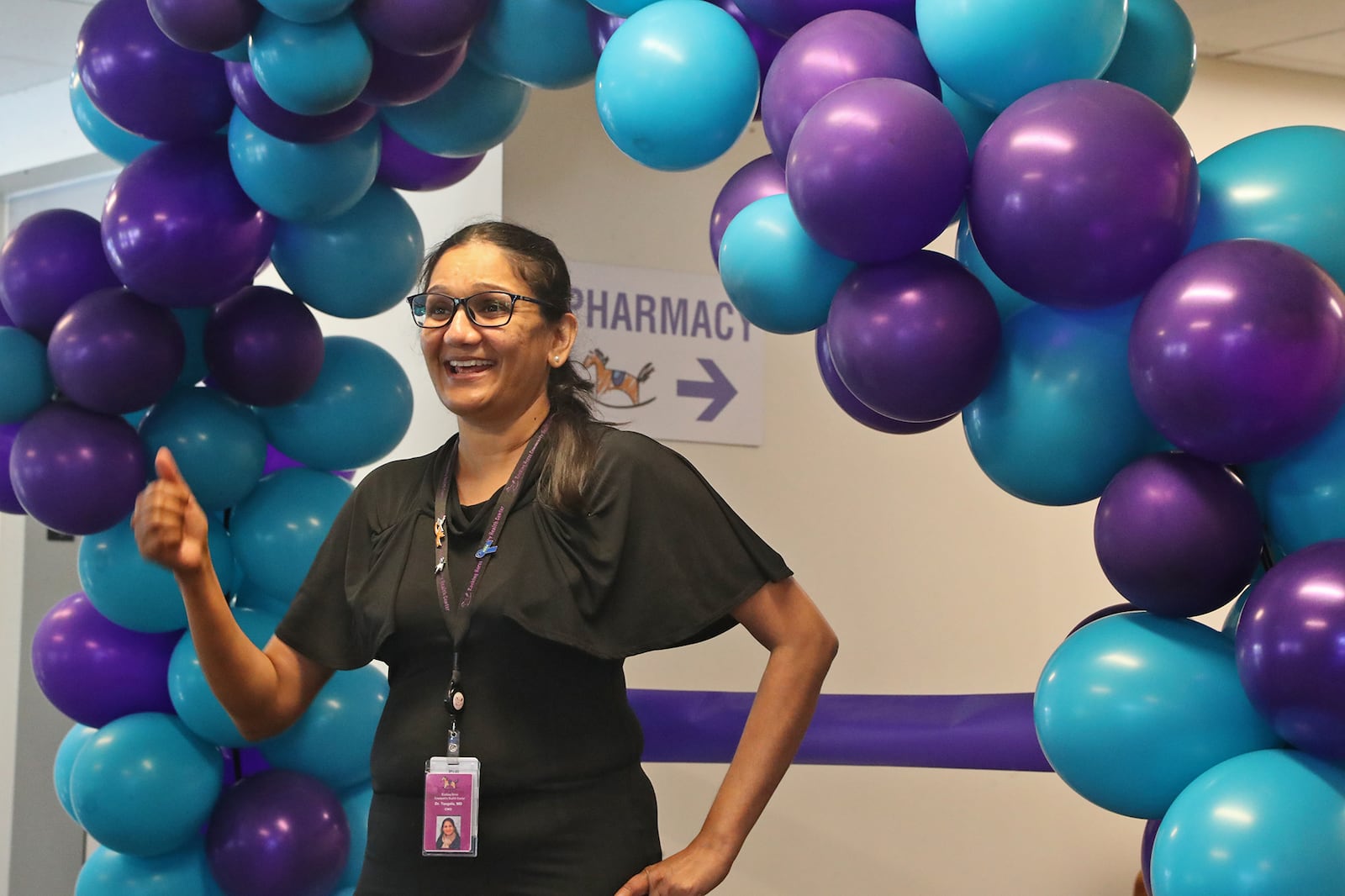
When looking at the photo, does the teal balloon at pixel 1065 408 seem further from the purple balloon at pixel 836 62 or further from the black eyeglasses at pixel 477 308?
the black eyeglasses at pixel 477 308

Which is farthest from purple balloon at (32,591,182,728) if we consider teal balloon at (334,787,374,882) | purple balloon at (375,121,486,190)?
purple balloon at (375,121,486,190)

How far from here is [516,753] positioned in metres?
1.72

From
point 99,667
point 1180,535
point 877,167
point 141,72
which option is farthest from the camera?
point 99,667

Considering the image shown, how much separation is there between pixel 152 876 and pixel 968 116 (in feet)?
6.03

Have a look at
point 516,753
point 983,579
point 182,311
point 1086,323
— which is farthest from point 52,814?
point 1086,323

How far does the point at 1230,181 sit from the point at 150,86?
164 centimetres

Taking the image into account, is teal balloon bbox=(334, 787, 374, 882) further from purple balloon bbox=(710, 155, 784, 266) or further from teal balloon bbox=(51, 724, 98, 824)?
purple balloon bbox=(710, 155, 784, 266)

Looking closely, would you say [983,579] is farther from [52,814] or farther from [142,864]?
[52,814]

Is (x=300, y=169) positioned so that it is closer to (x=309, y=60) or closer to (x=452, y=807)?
(x=309, y=60)

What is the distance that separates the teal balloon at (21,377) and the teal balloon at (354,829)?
0.88 metres

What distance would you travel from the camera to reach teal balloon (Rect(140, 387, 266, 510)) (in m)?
2.47

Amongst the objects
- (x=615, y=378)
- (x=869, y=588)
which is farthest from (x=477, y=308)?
(x=869, y=588)

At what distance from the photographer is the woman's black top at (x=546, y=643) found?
172 centimetres

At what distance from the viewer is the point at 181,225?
7.67 ft
